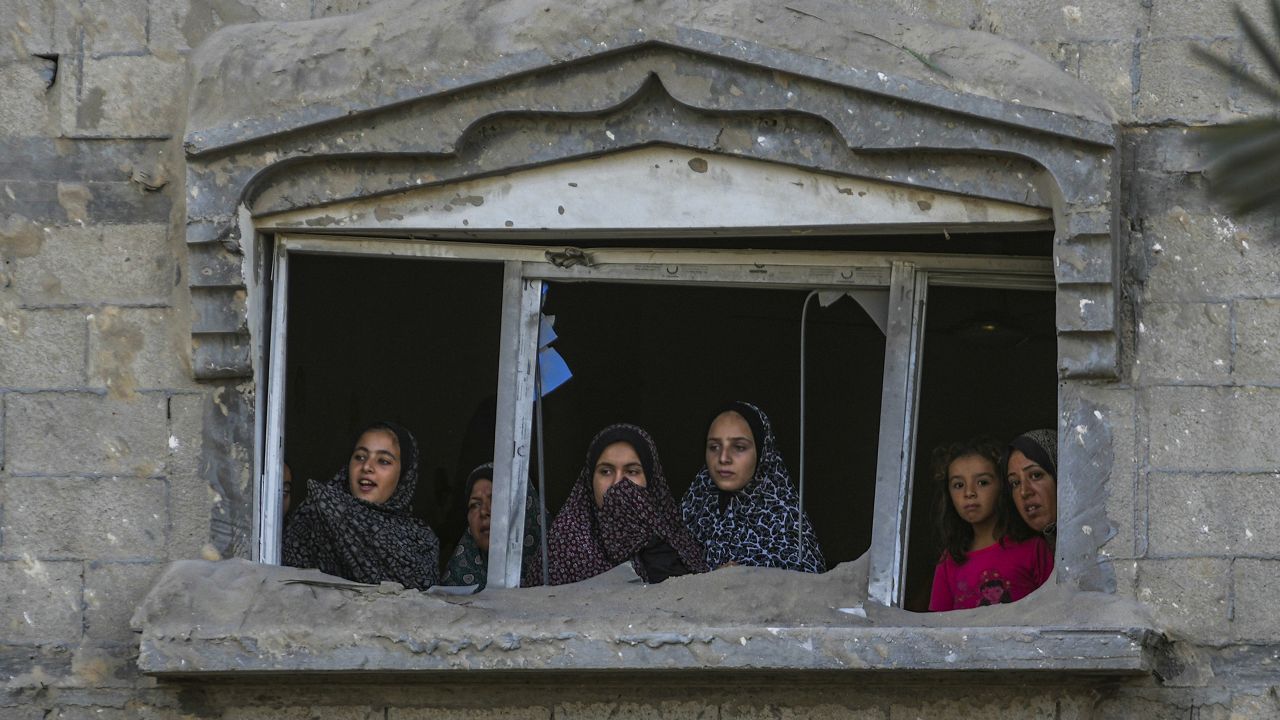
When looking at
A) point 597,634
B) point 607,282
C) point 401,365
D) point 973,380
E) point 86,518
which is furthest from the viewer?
point 973,380

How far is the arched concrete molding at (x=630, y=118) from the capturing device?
3.89 metres

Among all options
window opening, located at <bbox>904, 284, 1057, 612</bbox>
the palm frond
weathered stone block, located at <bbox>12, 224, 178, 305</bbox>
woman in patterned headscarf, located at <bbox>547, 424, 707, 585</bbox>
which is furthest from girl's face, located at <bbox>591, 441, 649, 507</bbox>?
the palm frond

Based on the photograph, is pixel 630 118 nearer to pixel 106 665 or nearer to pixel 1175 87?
pixel 1175 87

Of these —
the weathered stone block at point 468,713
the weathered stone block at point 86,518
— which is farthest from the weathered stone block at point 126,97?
the weathered stone block at point 468,713

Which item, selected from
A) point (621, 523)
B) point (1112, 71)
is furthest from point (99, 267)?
point (1112, 71)

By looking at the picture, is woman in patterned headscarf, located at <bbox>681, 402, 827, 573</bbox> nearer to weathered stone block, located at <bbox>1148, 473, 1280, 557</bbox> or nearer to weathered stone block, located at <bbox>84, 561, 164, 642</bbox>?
weathered stone block, located at <bbox>1148, 473, 1280, 557</bbox>

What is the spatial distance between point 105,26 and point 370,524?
155 centimetres

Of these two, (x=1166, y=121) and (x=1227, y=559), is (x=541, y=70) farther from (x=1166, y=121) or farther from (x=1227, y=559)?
(x=1227, y=559)

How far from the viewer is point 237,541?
407cm

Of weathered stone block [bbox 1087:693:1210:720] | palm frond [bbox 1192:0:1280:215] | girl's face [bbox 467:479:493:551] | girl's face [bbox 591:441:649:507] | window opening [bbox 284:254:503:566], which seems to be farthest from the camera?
window opening [bbox 284:254:503:566]

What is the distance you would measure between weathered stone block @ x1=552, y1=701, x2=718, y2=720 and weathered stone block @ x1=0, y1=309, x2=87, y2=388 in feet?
5.09

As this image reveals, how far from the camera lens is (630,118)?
4.04 meters

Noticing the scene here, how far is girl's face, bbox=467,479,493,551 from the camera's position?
4.86 meters

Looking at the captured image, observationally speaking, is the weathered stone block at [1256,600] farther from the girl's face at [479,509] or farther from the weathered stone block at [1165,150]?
the girl's face at [479,509]
